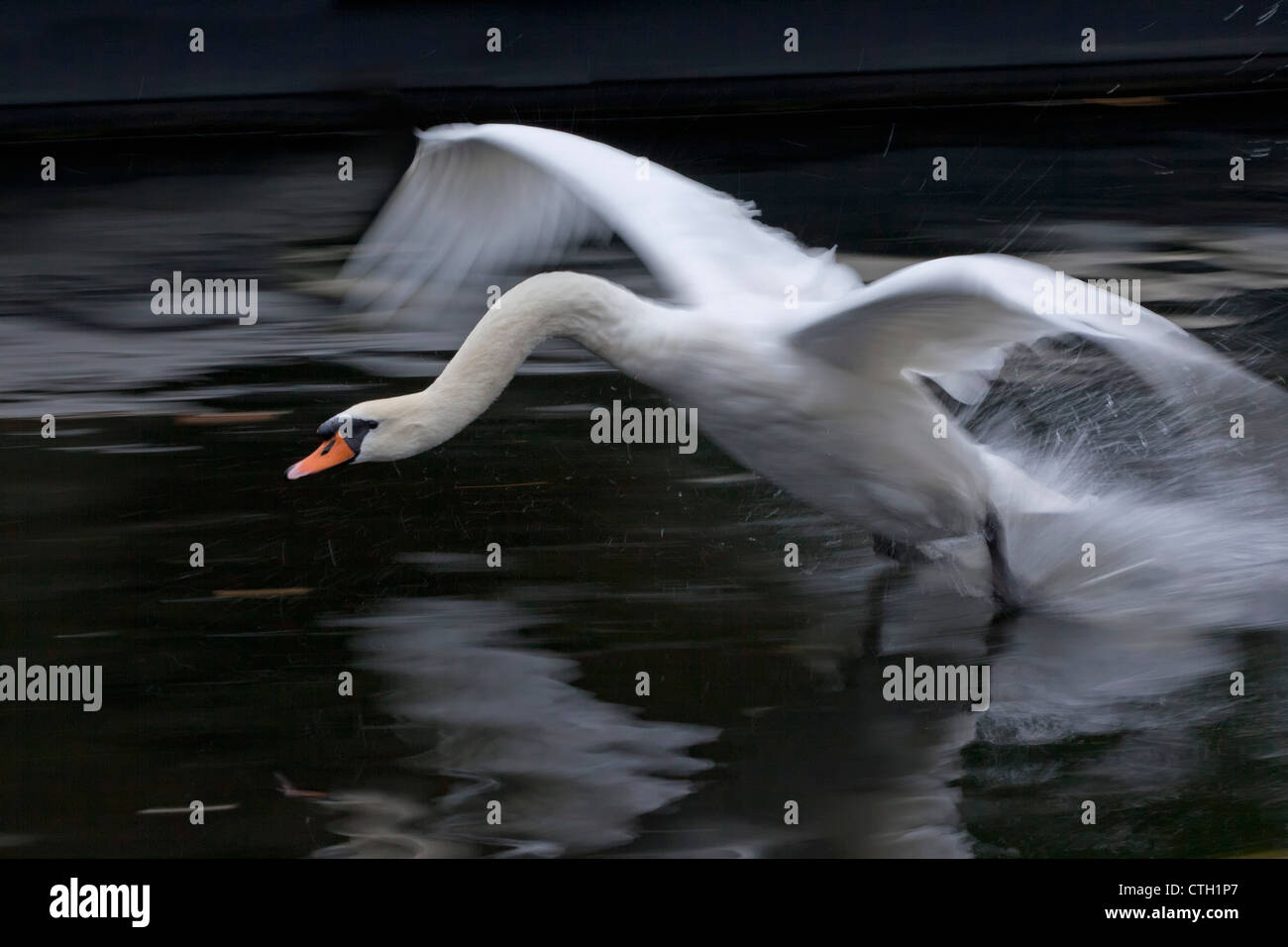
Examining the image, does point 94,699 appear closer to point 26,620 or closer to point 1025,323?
point 26,620

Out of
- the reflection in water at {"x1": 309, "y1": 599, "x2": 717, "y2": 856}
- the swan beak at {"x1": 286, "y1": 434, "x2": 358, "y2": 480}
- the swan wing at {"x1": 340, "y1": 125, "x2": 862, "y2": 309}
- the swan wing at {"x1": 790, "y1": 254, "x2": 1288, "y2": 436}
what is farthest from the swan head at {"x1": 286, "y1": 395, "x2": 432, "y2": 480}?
the swan wing at {"x1": 790, "y1": 254, "x2": 1288, "y2": 436}

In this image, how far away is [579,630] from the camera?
5031mm

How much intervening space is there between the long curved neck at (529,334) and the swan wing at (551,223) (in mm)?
297

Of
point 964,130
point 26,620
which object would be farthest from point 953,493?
point 964,130

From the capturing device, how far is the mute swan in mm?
4199

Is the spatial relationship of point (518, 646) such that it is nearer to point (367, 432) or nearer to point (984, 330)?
point (367, 432)

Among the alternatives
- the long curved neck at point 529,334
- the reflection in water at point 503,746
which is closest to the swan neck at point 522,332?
the long curved neck at point 529,334

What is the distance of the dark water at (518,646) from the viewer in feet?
13.4

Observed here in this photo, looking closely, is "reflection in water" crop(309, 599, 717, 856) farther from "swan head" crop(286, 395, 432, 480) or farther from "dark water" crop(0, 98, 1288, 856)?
"swan head" crop(286, 395, 432, 480)

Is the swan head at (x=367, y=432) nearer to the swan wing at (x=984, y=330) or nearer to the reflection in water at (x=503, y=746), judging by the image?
the reflection in water at (x=503, y=746)

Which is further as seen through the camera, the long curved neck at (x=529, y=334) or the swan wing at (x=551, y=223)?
the swan wing at (x=551, y=223)

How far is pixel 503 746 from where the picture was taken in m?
4.41

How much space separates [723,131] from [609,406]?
5245 mm

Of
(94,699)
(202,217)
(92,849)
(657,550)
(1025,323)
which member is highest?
(202,217)
